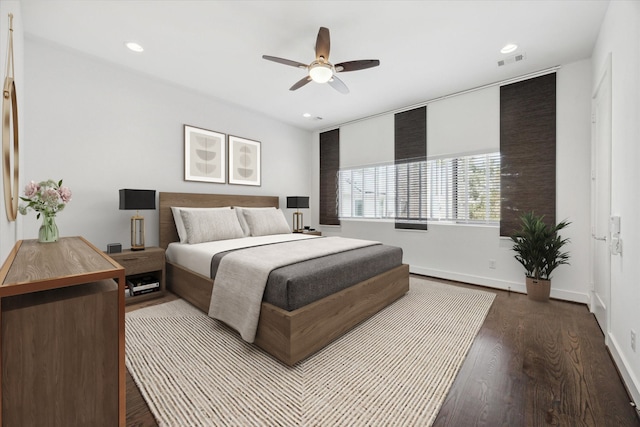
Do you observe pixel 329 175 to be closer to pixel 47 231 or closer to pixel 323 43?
pixel 323 43

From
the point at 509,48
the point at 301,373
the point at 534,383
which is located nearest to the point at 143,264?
the point at 301,373

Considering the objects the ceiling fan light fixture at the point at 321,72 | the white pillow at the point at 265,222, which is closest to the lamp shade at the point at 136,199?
the white pillow at the point at 265,222

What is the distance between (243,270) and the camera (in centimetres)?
214

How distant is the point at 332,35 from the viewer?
8.29 ft

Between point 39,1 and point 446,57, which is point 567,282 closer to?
point 446,57

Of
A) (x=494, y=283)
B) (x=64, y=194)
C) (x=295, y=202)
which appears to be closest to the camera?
(x=64, y=194)

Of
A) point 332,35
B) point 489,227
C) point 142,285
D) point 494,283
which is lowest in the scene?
point 494,283

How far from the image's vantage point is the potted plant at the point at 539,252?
2.95 metres

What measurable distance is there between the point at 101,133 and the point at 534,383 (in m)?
4.63

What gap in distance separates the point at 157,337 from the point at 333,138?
14.7ft

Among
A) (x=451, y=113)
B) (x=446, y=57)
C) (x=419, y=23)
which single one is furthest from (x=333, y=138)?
(x=419, y=23)

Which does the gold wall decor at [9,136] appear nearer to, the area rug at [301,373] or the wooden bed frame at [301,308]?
the area rug at [301,373]

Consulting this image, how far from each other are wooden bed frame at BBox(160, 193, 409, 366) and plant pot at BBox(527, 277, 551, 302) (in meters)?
1.45

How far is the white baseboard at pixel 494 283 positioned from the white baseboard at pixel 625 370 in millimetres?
1185
